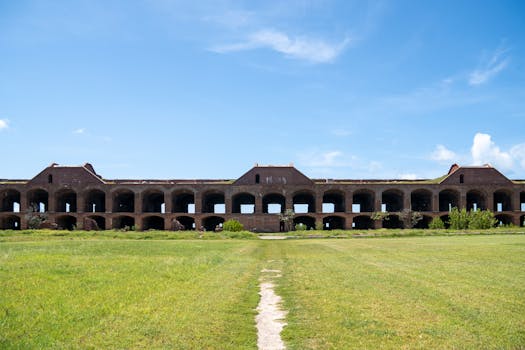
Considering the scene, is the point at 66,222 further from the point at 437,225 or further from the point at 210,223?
the point at 437,225

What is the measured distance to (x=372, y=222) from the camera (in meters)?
49.8

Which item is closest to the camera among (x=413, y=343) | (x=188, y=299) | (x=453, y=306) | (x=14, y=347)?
(x=14, y=347)

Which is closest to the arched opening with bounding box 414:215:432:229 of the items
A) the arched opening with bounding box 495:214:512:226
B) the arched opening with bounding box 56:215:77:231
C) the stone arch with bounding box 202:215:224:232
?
the arched opening with bounding box 495:214:512:226

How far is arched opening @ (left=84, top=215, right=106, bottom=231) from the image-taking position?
46750 mm

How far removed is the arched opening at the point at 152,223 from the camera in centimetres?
5008

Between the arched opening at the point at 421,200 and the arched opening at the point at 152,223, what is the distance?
1155 inches

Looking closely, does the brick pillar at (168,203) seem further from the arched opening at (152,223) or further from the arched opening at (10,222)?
the arched opening at (10,222)

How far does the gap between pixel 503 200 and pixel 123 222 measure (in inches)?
1679

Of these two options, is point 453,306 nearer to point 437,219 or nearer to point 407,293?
point 407,293

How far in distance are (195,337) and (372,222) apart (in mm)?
45576

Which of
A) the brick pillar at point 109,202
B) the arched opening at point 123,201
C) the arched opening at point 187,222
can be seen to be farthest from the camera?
the arched opening at point 187,222

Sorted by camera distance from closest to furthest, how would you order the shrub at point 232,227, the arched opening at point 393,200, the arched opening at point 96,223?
the shrub at point 232,227 < the arched opening at point 96,223 < the arched opening at point 393,200

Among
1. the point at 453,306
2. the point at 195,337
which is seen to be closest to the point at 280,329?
the point at 195,337

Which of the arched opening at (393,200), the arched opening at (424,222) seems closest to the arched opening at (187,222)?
the arched opening at (393,200)
